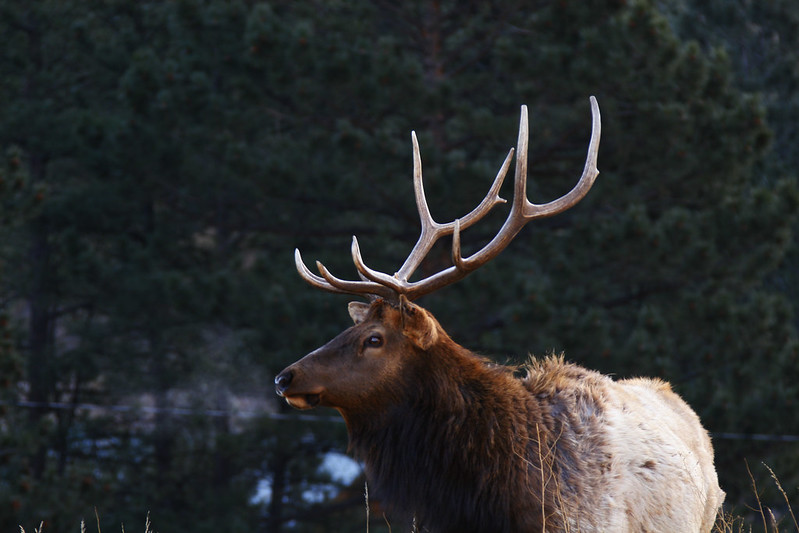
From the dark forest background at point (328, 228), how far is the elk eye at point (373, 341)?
621 cm

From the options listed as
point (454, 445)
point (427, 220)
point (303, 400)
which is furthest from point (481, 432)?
point (427, 220)

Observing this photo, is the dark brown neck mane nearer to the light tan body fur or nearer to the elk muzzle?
the light tan body fur

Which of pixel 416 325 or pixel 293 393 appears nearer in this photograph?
pixel 293 393

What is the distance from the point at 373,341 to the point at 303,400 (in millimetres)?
366

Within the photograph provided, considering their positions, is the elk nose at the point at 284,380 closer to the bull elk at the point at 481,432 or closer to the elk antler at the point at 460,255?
the bull elk at the point at 481,432

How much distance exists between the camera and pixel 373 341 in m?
3.97

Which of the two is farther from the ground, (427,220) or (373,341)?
(427,220)

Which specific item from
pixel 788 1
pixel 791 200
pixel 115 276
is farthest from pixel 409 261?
pixel 788 1

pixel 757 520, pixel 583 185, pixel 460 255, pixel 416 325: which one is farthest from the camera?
pixel 757 520

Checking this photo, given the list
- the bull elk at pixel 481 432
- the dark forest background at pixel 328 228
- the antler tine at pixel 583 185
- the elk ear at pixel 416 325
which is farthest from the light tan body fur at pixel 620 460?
the dark forest background at pixel 328 228

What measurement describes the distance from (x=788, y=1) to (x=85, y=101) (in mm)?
12085

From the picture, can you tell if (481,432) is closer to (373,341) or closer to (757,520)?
(373,341)

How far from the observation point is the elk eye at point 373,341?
3.97 m

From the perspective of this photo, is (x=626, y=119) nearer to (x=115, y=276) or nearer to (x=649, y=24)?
(x=649, y=24)
